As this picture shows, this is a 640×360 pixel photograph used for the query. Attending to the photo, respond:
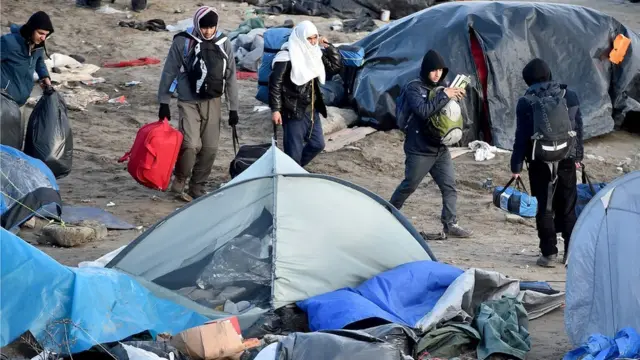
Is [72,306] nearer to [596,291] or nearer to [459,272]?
[459,272]

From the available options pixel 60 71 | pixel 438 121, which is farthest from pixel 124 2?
pixel 438 121

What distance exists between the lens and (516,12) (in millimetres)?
13766

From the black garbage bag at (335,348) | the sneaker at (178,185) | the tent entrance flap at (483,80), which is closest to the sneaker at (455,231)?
the sneaker at (178,185)

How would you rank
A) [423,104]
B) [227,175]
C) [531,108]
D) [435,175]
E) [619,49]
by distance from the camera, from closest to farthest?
[531,108], [423,104], [435,175], [227,175], [619,49]

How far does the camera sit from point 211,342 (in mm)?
6500

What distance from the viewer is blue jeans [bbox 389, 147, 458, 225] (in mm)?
9852

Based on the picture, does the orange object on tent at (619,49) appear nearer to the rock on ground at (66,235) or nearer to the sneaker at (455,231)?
the sneaker at (455,231)

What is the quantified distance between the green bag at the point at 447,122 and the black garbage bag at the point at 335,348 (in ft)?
11.5

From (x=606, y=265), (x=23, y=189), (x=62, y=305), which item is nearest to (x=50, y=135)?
(x=23, y=189)

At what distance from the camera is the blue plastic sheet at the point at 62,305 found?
658cm

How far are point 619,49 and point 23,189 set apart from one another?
764cm

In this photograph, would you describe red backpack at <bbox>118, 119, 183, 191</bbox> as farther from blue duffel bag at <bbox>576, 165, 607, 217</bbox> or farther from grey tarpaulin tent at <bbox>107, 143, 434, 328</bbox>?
blue duffel bag at <bbox>576, 165, 607, 217</bbox>

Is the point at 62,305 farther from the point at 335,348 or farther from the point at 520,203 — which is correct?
the point at 520,203

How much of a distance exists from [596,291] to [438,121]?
2905mm
